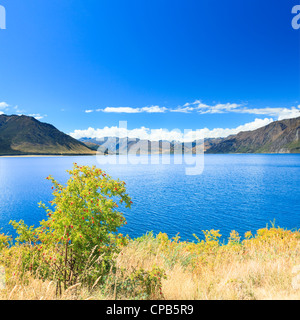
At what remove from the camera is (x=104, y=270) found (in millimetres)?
5527

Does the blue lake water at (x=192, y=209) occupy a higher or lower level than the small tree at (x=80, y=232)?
lower

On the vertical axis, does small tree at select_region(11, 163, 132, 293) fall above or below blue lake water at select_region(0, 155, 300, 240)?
above

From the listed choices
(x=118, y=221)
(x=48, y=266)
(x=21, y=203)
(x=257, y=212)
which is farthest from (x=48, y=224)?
(x=21, y=203)

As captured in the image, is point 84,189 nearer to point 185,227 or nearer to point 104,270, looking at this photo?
point 104,270

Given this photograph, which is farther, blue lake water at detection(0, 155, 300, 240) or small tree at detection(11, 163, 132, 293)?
blue lake water at detection(0, 155, 300, 240)

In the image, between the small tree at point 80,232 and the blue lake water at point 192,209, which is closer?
the small tree at point 80,232

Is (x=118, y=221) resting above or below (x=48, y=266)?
above

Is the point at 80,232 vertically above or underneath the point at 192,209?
above

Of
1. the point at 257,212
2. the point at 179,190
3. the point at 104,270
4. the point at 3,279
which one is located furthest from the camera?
the point at 179,190

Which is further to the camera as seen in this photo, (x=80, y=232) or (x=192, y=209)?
(x=192, y=209)
